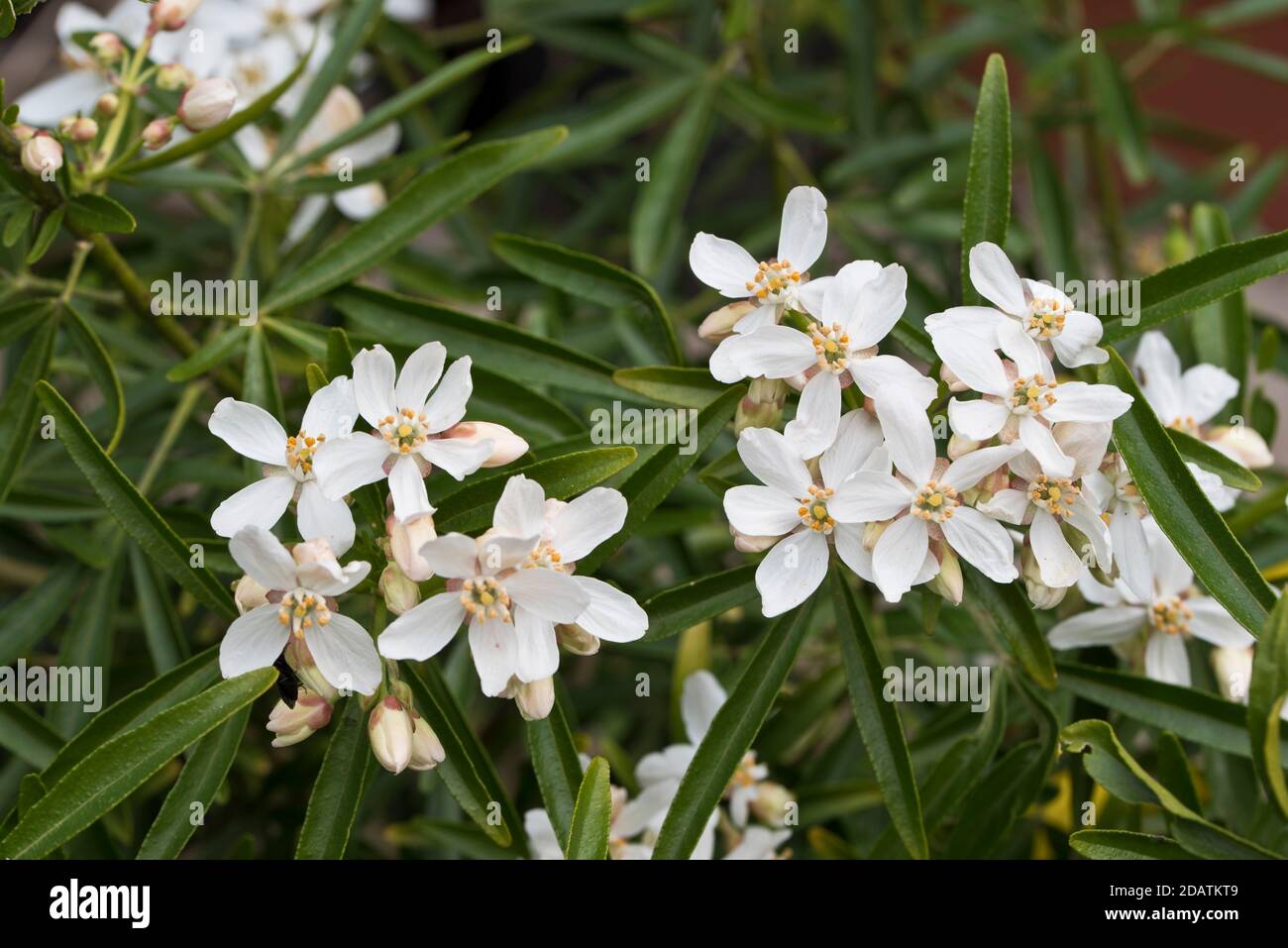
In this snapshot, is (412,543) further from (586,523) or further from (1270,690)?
(1270,690)

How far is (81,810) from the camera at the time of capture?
2.65 ft

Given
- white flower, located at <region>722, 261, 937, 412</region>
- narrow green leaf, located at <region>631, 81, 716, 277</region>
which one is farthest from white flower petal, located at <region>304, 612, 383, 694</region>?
narrow green leaf, located at <region>631, 81, 716, 277</region>

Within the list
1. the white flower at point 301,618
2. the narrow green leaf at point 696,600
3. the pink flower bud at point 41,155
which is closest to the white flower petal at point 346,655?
the white flower at point 301,618

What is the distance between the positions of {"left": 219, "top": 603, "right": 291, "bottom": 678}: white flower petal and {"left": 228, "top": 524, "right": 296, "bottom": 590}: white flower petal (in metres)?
0.03

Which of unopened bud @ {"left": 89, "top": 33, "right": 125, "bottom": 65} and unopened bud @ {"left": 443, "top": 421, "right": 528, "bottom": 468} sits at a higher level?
unopened bud @ {"left": 89, "top": 33, "right": 125, "bottom": 65}

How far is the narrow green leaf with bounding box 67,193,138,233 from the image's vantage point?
3.15 ft

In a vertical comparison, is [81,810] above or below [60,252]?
below

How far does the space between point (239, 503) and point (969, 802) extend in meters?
0.68

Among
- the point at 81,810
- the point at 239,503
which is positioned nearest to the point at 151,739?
the point at 81,810

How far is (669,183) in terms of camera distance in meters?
1.55

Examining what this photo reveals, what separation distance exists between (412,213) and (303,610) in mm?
458

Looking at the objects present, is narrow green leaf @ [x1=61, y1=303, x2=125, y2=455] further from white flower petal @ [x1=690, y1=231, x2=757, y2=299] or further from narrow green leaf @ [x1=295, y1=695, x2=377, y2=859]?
white flower petal @ [x1=690, y1=231, x2=757, y2=299]

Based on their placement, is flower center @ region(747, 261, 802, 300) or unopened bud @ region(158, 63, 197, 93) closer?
flower center @ region(747, 261, 802, 300)

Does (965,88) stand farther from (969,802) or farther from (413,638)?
(413,638)
